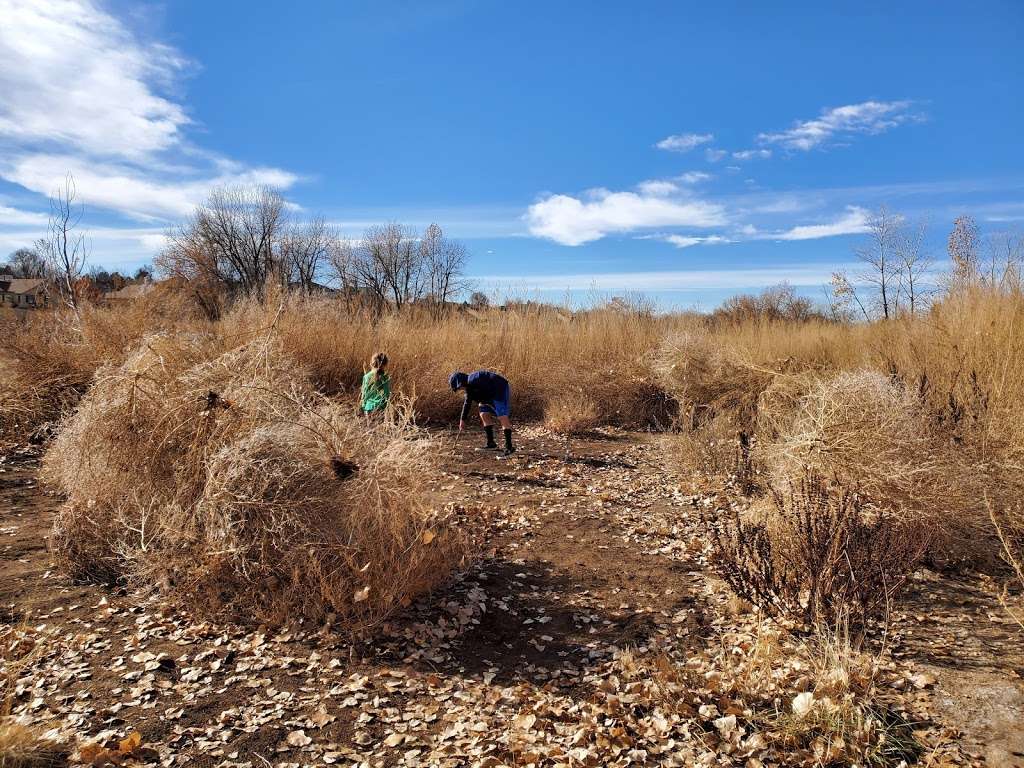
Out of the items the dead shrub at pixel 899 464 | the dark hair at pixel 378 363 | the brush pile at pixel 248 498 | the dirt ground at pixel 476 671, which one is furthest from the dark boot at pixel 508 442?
the brush pile at pixel 248 498

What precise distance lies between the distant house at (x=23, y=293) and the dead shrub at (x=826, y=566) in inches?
495

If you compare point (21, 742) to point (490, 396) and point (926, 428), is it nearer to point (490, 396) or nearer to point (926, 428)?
point (926, 428)

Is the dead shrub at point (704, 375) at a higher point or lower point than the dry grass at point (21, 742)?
higher

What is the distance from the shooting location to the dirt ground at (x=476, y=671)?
2.84 meters

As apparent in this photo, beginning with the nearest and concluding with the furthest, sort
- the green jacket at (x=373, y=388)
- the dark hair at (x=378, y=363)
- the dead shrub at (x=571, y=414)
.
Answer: the dark hair at (x=378, y=363) → the green jacket at (x=373, y=388) → the dead shrub at (x=571, y=414)

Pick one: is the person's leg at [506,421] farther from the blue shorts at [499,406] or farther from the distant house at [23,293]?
the distant house at [23,293]

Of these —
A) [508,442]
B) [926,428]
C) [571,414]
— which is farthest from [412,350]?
[926,428]

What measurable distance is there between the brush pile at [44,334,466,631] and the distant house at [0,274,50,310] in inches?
354

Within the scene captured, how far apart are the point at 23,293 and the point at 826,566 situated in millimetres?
52360

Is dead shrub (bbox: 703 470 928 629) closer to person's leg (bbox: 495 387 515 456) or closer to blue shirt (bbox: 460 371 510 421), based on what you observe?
person's leg (bbox: 495 387 515 456)

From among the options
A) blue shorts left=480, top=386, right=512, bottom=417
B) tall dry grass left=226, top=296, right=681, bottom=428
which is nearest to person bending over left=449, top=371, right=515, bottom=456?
blue shorts left=480, top=386, right=512, bottom=417

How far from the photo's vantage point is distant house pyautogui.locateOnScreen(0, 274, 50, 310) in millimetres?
11641

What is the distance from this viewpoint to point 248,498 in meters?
3.57

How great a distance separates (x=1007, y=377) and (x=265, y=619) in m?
6.93
